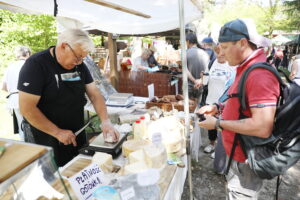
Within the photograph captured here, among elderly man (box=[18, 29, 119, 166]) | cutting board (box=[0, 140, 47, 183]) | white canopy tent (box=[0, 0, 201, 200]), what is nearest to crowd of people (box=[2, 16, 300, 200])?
elderly man (box=[18, 29, 119, 166])

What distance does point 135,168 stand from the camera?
50.9 inches

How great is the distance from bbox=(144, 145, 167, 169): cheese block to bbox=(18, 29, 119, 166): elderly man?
17.3 inches

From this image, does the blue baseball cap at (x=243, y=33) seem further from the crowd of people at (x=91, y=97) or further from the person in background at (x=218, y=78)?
the person in background at (x=218, y=78)

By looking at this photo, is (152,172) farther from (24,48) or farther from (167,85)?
(24,48)

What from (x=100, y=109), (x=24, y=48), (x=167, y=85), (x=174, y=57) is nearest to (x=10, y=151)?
(x=100, y=109)

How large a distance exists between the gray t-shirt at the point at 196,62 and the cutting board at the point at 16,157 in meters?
3.30

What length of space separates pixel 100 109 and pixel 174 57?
9363mm

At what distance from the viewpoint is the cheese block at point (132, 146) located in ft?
5.21

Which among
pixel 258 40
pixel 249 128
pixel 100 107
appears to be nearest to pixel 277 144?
pixel 249 128

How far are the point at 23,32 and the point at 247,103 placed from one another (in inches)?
300

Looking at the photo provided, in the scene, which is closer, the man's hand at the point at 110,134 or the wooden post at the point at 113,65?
the man's hand at the point at 110,134

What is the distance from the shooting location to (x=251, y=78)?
128 centimetres

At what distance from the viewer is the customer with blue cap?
4.08 feet

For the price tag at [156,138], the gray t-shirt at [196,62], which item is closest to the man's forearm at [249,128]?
the price tag at [156,138]
